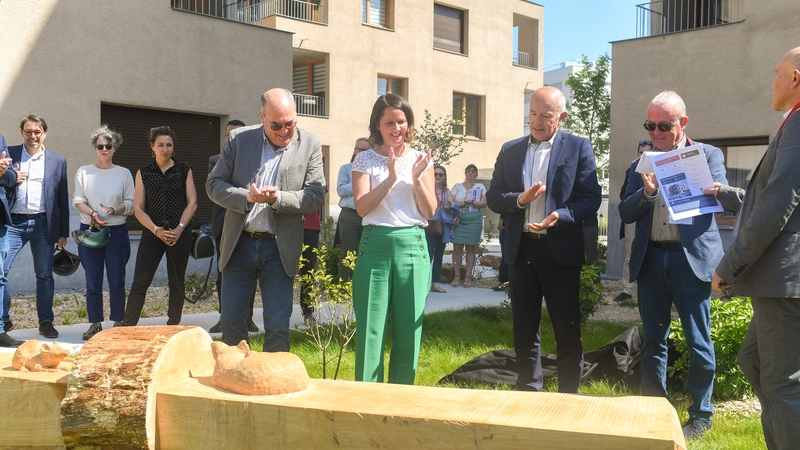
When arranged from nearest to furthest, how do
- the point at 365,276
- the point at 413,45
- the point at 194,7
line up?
1. the point at 365,276
2. the point at 194,7
3. the point at 413,45

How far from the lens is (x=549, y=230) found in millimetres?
4648

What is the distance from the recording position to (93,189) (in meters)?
7.26

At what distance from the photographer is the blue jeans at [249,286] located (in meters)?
4.62

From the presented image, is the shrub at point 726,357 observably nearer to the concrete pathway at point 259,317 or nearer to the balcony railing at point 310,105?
the concrete pathway at point 259,317

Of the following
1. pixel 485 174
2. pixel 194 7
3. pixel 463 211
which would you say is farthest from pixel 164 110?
pixel 485 174

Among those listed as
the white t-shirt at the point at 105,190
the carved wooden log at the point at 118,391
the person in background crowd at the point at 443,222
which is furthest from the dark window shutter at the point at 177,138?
the carved wooden log at the point at 118,391

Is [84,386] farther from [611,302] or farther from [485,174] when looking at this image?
[485,174]

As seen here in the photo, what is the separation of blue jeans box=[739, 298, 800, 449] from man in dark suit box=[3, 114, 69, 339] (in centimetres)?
639

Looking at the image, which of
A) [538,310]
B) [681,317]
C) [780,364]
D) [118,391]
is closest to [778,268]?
[780,364]

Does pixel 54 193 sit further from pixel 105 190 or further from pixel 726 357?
pixel 726 357

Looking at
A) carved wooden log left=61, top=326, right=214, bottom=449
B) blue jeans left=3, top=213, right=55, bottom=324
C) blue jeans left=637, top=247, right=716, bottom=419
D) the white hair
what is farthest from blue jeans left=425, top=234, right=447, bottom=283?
carved wooden log left=61, top=326, right=214, bottom=449

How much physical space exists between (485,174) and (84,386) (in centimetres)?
2666

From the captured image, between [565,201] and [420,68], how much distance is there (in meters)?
22.0

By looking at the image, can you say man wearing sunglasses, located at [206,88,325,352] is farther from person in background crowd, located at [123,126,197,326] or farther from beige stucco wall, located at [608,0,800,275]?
beige stucco wall, located at [608,0,800,275]
